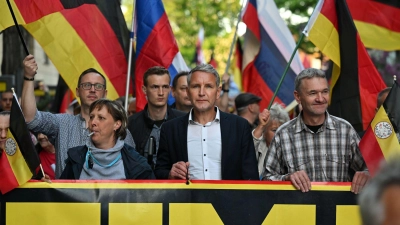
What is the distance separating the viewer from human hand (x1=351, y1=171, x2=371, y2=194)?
16.9 feet

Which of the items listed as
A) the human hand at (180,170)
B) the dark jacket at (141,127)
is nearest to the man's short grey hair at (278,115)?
the dark jacket at (141,127)

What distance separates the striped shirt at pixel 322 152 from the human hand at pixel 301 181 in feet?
0.89

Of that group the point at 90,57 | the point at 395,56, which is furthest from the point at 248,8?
the point at 395,56

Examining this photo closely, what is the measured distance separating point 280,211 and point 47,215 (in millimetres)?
1632

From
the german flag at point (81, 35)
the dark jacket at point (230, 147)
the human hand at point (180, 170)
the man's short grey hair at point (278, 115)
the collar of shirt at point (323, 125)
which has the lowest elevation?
the human hand at point (180, 170)

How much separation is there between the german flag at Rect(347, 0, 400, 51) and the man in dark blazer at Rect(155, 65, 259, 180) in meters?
2.66

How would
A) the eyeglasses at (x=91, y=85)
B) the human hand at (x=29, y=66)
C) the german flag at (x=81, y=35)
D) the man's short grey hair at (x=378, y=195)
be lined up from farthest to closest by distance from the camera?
the german flag at (x=81, y=35) → the eyeglasses at (x=91, y=85) → the human hand at (x=29, y=66) → the man's short grey hair at (x=378, y=195)

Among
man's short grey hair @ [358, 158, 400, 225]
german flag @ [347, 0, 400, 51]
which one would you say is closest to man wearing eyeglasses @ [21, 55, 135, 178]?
german flag @ [347, 0, 400, 51]

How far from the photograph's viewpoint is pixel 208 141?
5531 millimetres

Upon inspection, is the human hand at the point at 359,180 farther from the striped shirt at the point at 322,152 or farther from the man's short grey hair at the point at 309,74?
the man's short grey hair at the point at 309,74

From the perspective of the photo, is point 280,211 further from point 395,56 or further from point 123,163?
point 395,56

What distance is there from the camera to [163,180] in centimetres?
525

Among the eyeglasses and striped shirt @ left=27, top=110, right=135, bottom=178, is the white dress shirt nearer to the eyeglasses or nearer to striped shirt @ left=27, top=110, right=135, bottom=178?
striped shirt @ left=27, top=110, right=135, bottom=178

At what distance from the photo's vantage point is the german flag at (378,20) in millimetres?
7691
